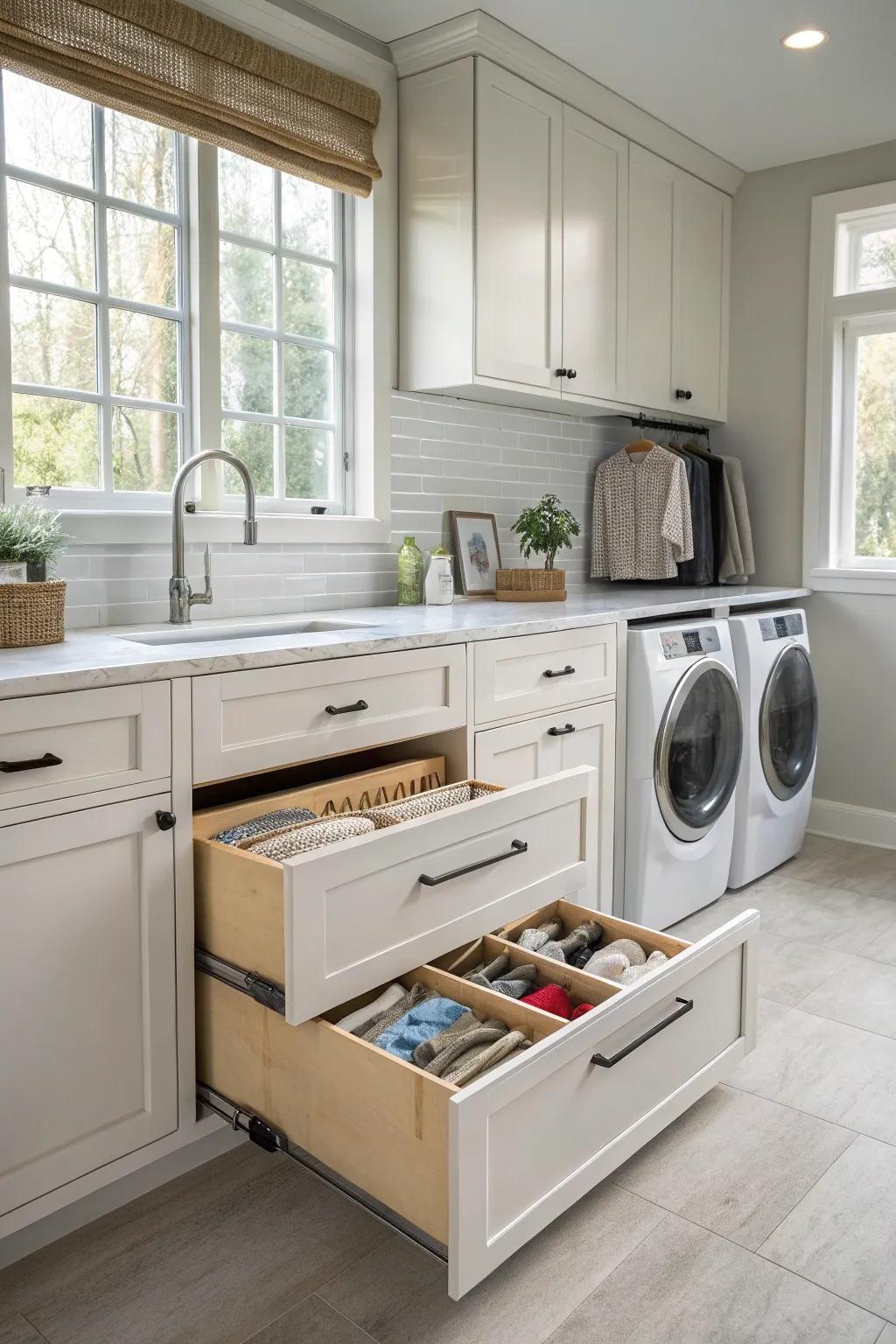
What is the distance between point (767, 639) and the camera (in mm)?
3273

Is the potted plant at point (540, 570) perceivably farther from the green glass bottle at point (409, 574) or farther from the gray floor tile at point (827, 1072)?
the gray floor tile at point (827, 1072)

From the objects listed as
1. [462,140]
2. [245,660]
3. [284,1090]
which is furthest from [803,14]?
[284,1090]

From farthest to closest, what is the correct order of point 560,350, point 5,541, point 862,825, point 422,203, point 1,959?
point 862,825 → point 560,350 → point 422,203 → point 5,541 → point 1,959

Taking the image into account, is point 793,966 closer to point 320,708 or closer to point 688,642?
point 688,642

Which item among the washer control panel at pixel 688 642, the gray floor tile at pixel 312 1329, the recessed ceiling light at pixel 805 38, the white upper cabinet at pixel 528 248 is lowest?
the gray floor tile at pixel 312 1329

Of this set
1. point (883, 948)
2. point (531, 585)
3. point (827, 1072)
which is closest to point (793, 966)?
point (883, 948)

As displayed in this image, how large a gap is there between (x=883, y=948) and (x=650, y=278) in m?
2.29

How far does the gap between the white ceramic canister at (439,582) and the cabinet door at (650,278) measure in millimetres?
1053

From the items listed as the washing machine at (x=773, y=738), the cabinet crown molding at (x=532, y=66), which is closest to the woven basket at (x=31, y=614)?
the cabinet crown molding at (x=532, y=66)

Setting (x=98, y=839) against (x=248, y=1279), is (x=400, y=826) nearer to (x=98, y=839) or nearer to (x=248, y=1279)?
(x=98, y=839)

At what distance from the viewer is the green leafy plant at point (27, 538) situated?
188 centimetres

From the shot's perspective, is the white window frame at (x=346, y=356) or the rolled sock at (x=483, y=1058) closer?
the rolled sock at (x=483, y=1058)

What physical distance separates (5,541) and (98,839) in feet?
2.07

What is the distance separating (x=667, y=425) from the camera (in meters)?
3.95
